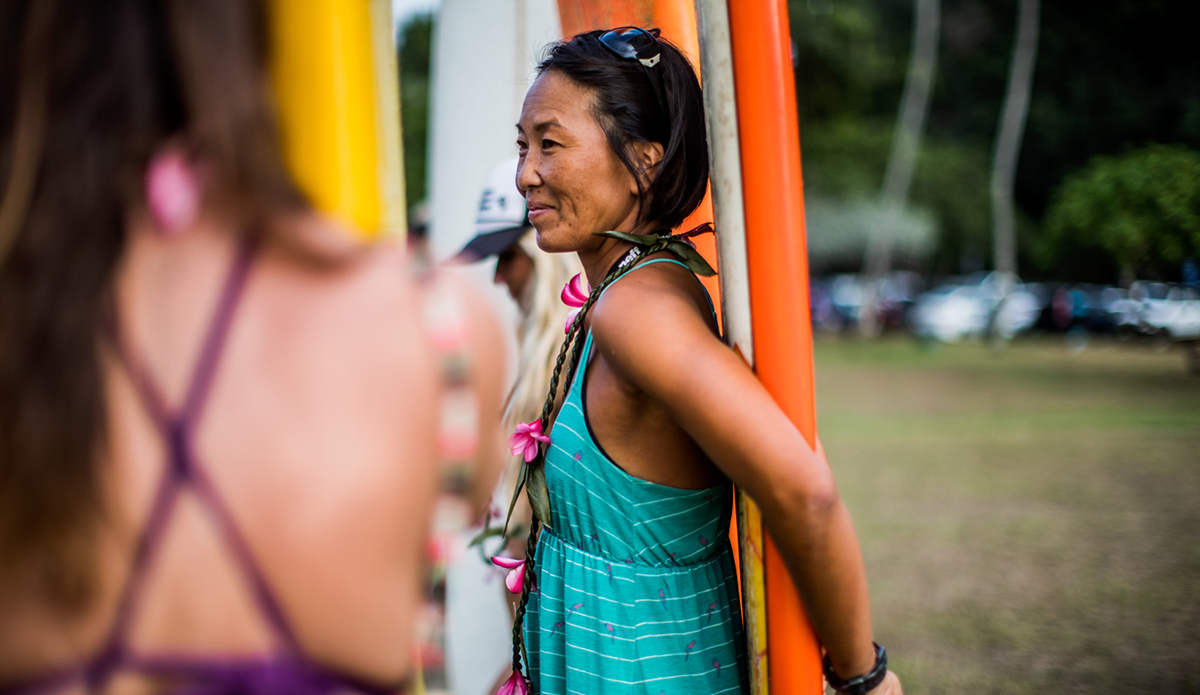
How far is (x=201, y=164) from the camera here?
0.72m

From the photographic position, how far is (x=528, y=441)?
1488mm

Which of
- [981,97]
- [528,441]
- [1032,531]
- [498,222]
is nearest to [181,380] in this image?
[528,441]

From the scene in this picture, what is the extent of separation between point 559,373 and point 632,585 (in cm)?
41

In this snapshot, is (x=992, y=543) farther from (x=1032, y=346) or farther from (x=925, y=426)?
(x=1032, y=346)

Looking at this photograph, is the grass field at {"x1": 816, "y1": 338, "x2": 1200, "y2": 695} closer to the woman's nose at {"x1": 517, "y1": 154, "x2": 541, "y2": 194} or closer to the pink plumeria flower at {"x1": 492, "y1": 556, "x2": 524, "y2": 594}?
the pink plumeria flower at {"x1": 492, "y1": 556, "x2": 524, "y2": 594}

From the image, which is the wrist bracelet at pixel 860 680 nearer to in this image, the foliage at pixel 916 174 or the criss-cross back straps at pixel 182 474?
the criss-cross back straps at pixel 182 474

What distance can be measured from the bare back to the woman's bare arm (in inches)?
19.6

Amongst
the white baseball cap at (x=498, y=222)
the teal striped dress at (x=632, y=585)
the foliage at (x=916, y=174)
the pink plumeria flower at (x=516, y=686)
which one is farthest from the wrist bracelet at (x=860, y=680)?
the foliage at (x=916, y=174)

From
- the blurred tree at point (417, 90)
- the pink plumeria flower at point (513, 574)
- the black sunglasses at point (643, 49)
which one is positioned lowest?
the pink plumeria flower at point (513, 574)

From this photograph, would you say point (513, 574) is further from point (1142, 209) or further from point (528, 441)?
point (1142, 209)

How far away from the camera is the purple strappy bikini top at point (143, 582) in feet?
2.28

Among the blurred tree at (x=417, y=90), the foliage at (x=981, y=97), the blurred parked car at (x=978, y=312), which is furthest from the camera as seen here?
the blurred tree at (x=417, y=90)

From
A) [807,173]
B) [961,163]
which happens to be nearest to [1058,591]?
[807,173]

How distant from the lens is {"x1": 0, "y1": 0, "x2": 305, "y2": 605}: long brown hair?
0.67 metres
